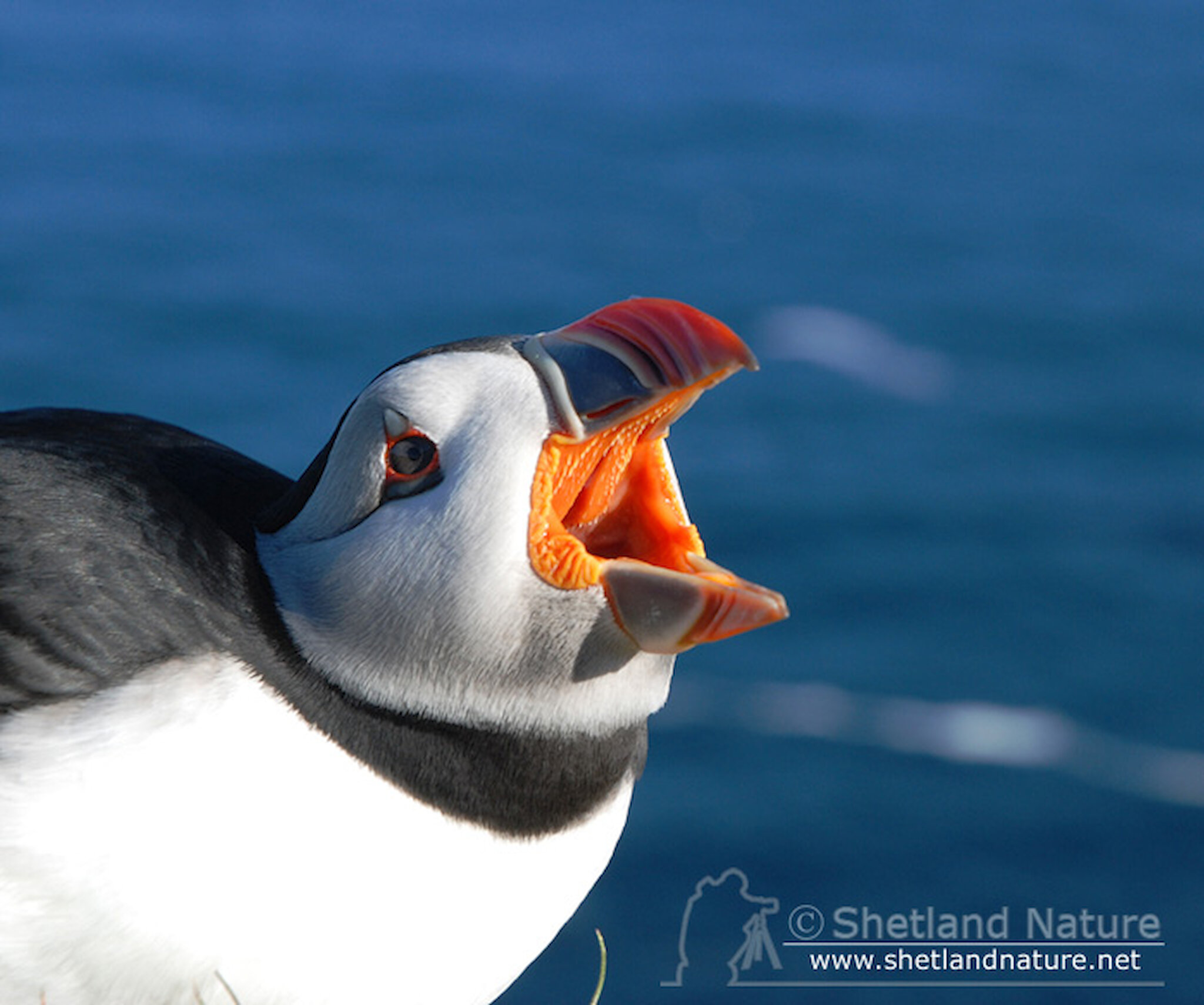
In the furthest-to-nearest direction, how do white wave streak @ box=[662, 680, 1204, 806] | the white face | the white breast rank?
white wave streak @ box=[662, 680, 1204, 806] < the white face < the white breast

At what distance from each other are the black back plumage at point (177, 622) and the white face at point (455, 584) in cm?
5

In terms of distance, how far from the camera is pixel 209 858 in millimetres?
2734

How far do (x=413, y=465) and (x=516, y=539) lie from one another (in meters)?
0.23

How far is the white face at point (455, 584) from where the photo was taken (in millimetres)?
2807

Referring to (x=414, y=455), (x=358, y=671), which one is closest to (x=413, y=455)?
(x=414, y=455)

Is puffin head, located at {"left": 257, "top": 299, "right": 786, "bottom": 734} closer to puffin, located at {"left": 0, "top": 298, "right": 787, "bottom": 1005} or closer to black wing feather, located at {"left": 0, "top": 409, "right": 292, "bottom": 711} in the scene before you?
puffin, located at {"left": 0, "top": 298, "right": 787, "bottom": 1005}

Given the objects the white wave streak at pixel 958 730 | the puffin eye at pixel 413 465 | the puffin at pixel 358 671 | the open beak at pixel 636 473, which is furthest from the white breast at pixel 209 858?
the white wave streak at pixel 958 730

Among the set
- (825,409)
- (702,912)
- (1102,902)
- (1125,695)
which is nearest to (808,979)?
(702,912)

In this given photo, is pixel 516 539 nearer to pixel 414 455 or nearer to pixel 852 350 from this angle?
pixel 414 455

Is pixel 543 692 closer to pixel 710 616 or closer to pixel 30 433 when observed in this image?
pixel 710 616

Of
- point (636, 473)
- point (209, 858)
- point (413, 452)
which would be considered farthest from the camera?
point (636, 473)

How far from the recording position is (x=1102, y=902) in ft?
29.4

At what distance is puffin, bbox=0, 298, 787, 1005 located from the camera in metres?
2.72

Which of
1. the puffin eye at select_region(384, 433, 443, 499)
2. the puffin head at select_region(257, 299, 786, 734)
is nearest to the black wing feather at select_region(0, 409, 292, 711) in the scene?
the puffin head at select_region(257, 299, 786, 734)
